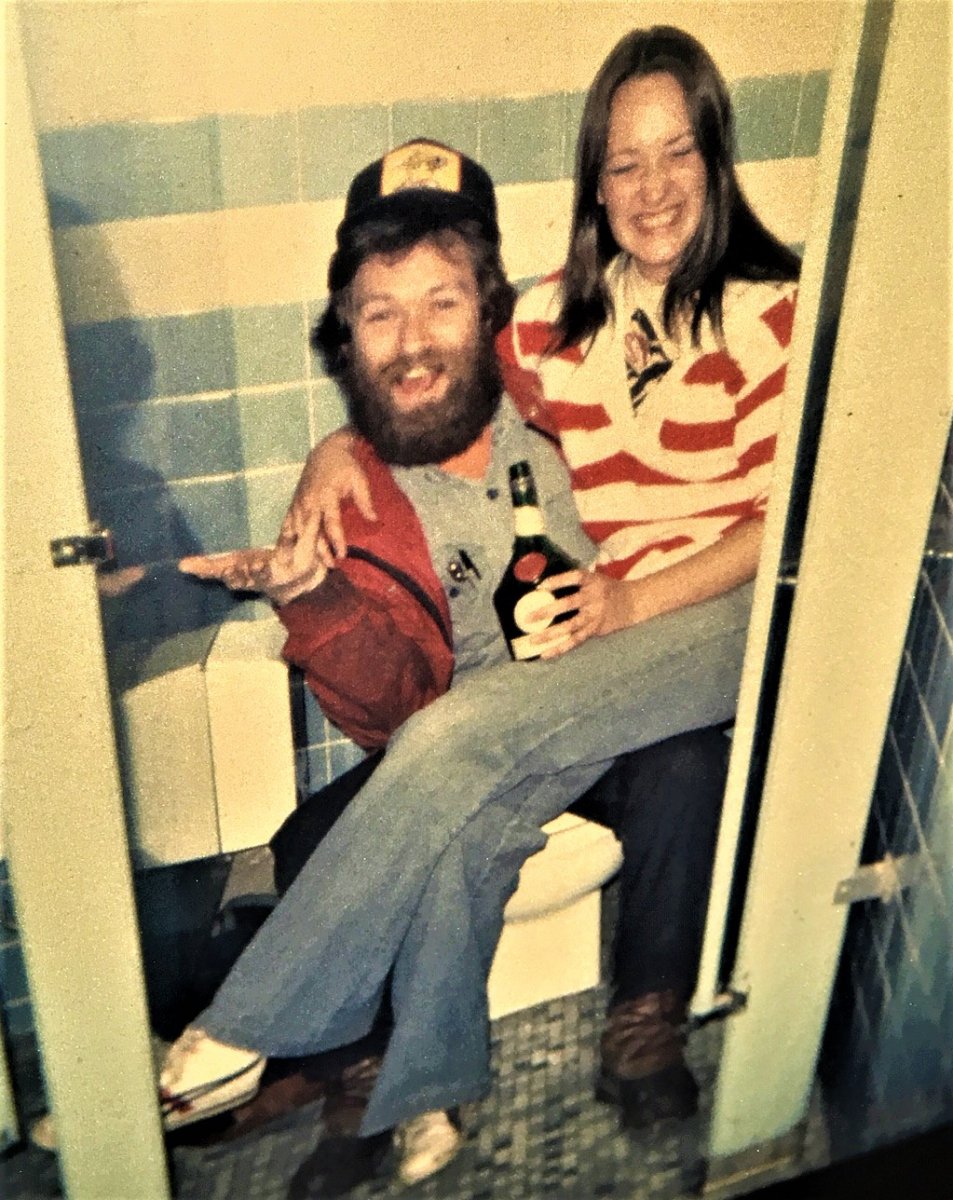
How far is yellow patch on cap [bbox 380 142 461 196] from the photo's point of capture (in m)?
0.90

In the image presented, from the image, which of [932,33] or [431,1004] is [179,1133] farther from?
[932,33]

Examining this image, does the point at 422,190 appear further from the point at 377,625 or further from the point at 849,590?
the point at 849,590

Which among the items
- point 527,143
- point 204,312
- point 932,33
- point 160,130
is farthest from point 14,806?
point 932,33

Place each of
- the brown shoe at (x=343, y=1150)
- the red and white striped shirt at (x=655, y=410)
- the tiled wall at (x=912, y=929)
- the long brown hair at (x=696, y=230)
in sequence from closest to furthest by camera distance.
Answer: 1. the long brown hair at (x=696, y=230)
2. the red and white striped shirt at (x=655, y=410)
3. the tiled wall at (x=912, y=929)
4. the brown shoe at (x=343, y=1150)

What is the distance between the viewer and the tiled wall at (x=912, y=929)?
1.18m

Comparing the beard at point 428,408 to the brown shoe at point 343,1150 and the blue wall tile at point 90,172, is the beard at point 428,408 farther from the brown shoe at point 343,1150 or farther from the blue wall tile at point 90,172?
the brown shoe at point 343,1150

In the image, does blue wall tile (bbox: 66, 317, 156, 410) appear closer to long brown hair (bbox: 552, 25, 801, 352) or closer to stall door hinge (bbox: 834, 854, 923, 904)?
long brown hair (bbox: 552, 25, 801, 352)

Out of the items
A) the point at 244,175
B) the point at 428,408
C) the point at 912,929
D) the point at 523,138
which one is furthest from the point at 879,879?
the point at 244,175

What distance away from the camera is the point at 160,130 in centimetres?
84

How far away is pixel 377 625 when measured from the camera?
42.4 inches

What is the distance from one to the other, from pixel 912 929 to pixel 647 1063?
34cm

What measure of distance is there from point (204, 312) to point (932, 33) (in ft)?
1.82

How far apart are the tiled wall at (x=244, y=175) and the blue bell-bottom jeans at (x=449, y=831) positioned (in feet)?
0.86

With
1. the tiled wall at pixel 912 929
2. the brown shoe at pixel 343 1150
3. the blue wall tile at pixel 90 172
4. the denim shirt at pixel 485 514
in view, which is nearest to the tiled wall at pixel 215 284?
the blue wall tile at pixel 90 172
